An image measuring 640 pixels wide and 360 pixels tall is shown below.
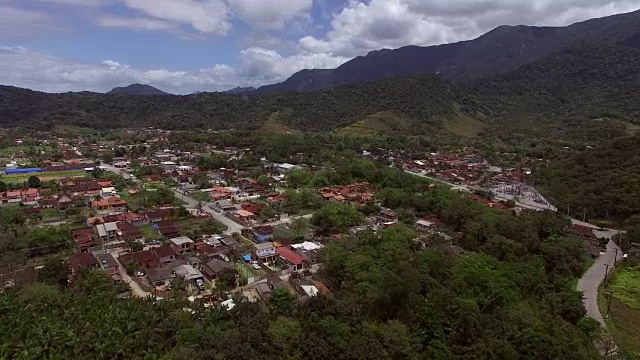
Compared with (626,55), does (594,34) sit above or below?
above

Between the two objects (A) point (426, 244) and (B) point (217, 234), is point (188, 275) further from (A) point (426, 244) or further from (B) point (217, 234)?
(A) point (426, 244)

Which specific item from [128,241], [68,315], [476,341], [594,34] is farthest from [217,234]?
[594,34]

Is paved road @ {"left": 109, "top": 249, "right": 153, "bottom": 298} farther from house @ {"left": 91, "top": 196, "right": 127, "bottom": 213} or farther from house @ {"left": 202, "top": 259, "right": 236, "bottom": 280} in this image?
house @ {"left": 91, "top": 196, "right": 127, "bottom": 213}

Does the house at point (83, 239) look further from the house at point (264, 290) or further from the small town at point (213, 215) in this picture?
the house at point (264, 290)

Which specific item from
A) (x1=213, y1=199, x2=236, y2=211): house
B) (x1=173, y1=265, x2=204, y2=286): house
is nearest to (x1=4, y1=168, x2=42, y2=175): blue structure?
(x1=213, y1=199, x2=236, y2=211): house

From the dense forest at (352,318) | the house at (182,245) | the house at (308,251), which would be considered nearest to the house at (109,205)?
the house at (182,245)

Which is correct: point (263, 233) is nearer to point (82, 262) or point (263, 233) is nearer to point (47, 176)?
point (82, 262)
